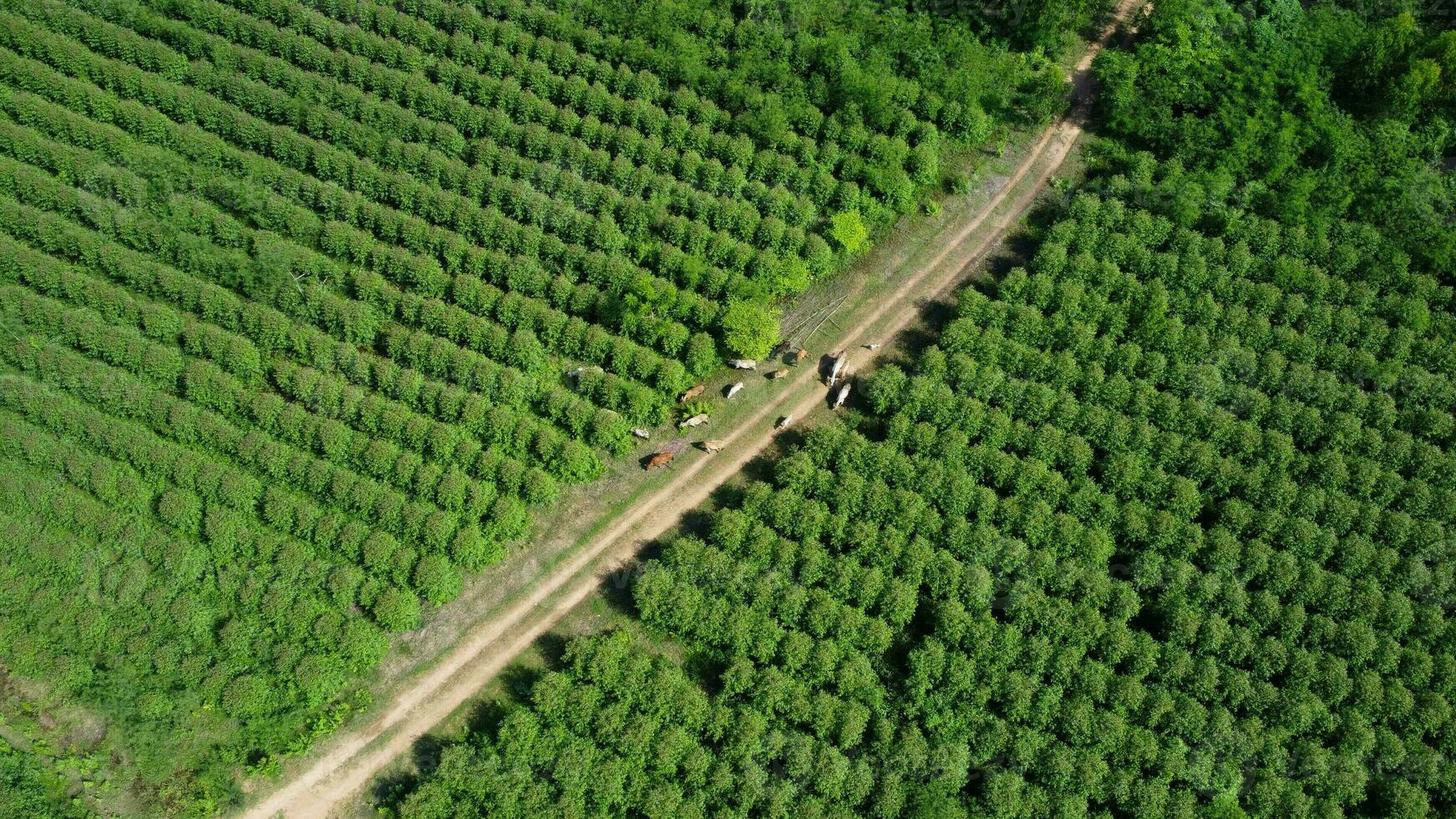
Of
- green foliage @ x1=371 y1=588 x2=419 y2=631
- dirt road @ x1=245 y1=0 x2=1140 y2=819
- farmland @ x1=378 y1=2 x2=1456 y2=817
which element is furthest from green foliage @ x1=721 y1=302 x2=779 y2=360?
green foliage @ x1=371 y1=588 x2=419 y2=631

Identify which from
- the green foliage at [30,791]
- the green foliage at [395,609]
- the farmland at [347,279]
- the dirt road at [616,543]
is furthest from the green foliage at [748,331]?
the green foliage at [30,791]

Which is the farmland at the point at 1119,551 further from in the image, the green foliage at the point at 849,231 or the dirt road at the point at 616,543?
the green foliage at the point at 849,231

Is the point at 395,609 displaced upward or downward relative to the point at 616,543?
downward

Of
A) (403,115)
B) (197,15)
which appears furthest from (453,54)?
(197,15)

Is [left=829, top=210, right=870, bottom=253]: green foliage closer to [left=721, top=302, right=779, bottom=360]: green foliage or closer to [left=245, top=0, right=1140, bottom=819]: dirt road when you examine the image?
[left=245, top=0, right=1140, bottom=819]: dirt road

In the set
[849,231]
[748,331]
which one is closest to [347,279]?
[748,331]

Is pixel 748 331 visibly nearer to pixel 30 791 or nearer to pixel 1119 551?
pixel 1119 551
